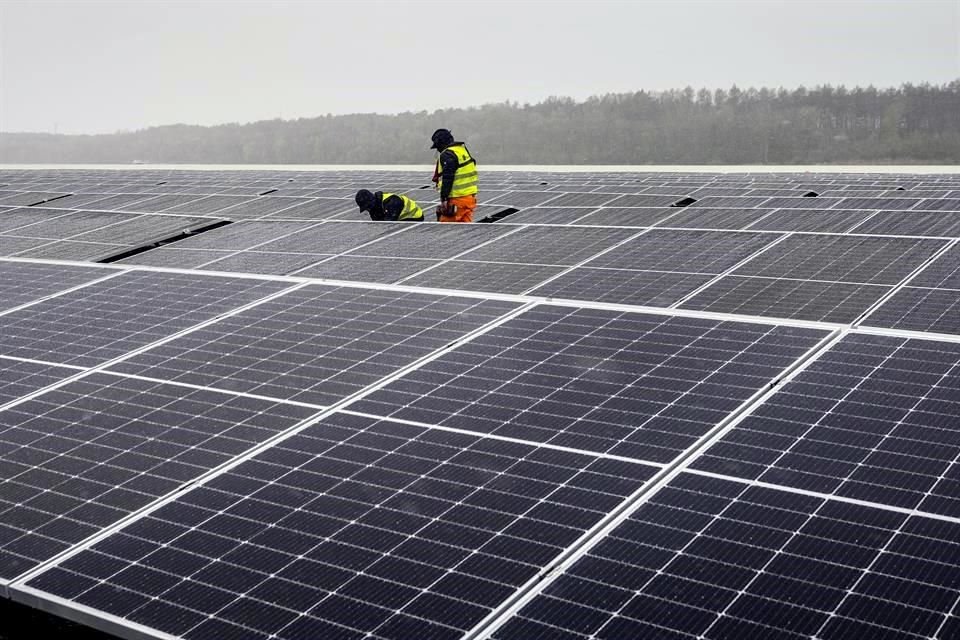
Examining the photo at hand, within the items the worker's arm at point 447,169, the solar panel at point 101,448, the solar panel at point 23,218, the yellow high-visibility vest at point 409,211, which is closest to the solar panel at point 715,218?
the worker's arm at point 447,169

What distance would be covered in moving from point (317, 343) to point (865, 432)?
20.9 feet

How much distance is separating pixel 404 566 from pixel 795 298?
7320mm

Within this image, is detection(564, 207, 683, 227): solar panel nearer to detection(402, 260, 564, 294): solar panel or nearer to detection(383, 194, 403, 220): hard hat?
detection(383, 194, 403, 220): hard hat

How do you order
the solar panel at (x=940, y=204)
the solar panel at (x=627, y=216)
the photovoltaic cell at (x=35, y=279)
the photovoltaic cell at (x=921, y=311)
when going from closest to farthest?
the photovoltaic cell at (x=921, y=311) < the photovoltaic cell at (x=35, y=279) < the solar panel at (x=627, y=216) < the solar panel at (x=940, y=204)

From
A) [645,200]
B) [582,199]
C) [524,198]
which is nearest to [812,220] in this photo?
[645,200]

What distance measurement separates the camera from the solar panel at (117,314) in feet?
46.9

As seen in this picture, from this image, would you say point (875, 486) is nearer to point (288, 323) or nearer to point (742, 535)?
point (742, 535)

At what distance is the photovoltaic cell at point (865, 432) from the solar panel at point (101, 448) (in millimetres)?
4408

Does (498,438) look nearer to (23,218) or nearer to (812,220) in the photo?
(812,220)

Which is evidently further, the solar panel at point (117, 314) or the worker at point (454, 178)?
the worker at point (454, 178)

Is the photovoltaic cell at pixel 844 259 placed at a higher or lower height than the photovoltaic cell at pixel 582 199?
higher

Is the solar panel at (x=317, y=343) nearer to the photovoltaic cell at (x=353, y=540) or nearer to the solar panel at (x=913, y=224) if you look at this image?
A: the photovoltaic cell at (x=353, y=540)

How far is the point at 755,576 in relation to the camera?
7.71 m

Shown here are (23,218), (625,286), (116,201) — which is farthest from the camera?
(116,201)
